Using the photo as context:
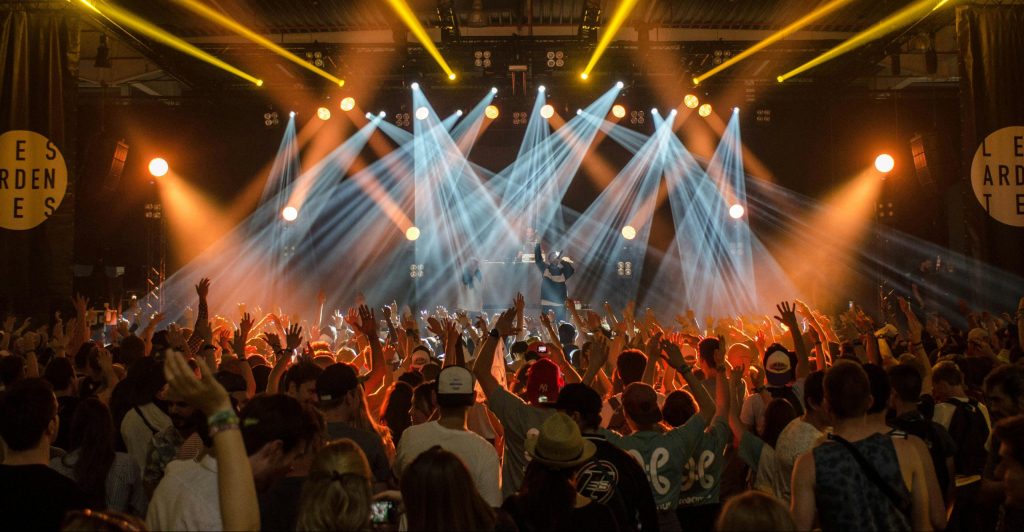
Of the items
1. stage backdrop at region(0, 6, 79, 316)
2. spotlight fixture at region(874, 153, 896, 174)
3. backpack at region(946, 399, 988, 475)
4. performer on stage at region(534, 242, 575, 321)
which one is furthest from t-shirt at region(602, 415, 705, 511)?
spotlight fixture at region(874, 153, 896, 174)

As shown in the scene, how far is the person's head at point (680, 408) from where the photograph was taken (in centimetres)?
450

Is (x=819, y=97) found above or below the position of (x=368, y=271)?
above

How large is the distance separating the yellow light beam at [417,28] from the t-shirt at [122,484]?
997 cm

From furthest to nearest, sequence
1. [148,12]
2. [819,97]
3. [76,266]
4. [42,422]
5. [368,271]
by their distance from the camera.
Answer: [368,271]
[76,266]
[819,97]
[148,12]
[42,422]

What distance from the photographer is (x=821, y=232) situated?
18078 mm

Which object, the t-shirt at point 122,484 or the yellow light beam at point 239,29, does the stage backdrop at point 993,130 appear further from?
the yellow light beam at point 239,29

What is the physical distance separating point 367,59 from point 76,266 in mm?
7504

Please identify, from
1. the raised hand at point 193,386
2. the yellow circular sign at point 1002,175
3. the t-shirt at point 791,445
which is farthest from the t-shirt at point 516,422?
the yellow circular sign at point 1002,175

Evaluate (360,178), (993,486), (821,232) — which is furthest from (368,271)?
(993,486)

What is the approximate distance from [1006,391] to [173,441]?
3462 mm

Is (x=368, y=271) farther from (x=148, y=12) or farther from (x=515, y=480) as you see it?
(x=515, y=480)

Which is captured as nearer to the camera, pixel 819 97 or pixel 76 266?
pixel 819 97

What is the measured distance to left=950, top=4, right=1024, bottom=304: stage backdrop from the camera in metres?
9.93

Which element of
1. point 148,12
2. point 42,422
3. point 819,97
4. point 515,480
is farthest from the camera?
point 819,97
